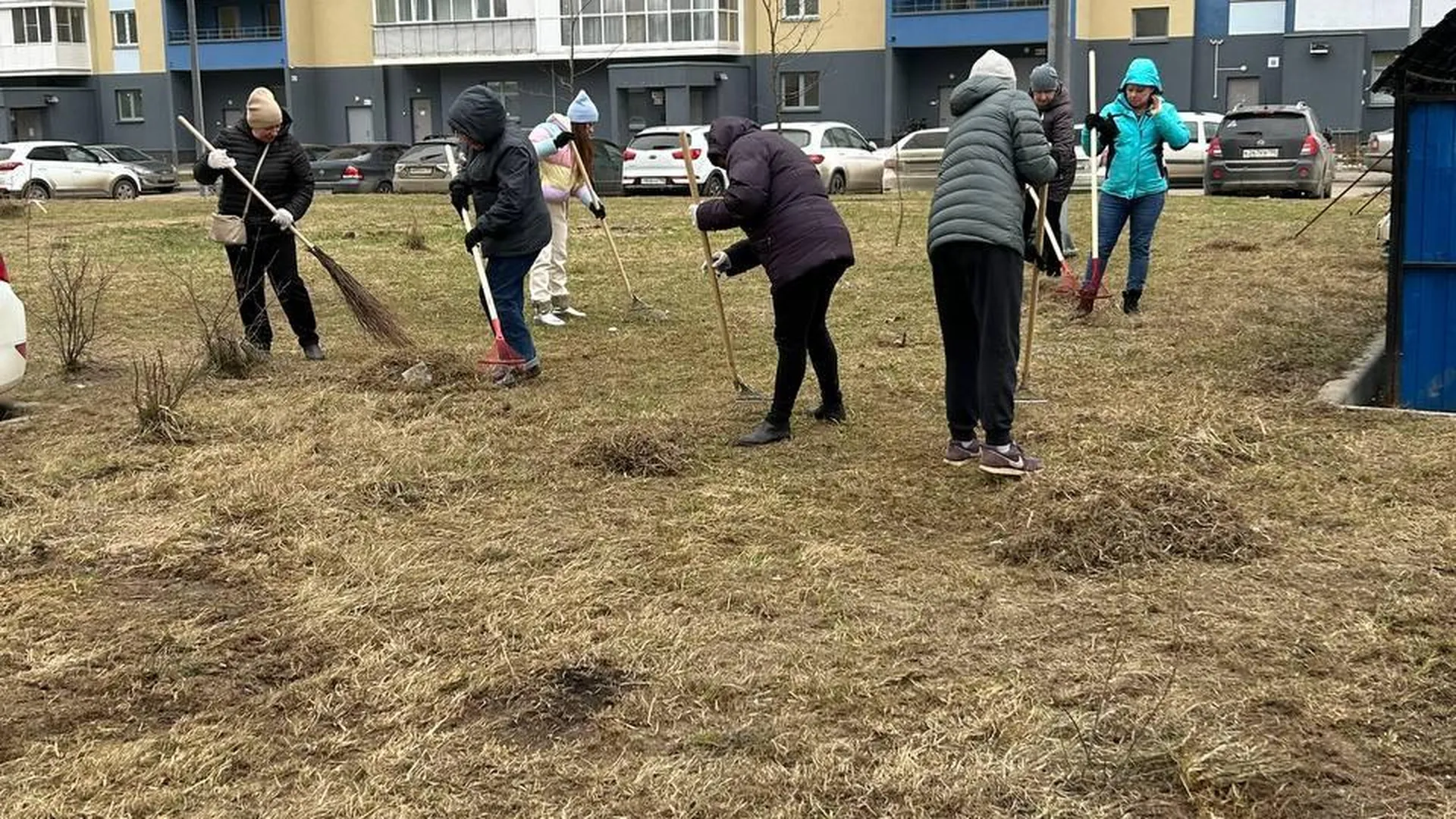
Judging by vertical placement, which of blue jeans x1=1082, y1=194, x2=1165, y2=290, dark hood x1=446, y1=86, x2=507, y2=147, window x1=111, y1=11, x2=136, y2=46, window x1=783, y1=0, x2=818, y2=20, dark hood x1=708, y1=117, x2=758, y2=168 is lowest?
blue jeans x1=1082, y1=194, x2=1165, y2=290

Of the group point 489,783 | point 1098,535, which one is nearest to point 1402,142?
point 1098,535

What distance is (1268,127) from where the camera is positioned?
72.7ft

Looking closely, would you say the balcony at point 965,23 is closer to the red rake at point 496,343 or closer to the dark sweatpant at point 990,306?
the red rake at point 496,343

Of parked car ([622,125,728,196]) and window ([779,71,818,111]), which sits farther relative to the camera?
window ([779,71,818,111])

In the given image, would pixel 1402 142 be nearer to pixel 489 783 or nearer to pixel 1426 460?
pixel 1426 460

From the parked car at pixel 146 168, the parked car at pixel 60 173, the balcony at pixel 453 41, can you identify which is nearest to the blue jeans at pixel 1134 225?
the parked car at pixel 60 173

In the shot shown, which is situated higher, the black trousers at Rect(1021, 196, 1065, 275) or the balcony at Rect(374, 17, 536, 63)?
the balcony at Rect(374, 17, 536, 63)

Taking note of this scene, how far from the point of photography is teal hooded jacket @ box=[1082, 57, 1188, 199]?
9305 mm

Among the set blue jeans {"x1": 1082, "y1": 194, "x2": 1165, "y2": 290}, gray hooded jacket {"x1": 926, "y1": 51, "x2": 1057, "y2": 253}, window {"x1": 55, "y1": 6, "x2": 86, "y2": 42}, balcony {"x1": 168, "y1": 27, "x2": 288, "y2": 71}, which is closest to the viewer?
gray hooded jacket {"x1": 926, "y1": 51, "x2": 1057, "y2": 253}

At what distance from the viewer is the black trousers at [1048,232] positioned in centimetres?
675

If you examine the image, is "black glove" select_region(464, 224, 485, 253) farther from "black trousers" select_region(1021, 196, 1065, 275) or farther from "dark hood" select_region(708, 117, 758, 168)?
"black trousers" select_region(1021, 196, 1065, 275)

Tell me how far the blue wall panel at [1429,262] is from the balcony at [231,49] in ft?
151

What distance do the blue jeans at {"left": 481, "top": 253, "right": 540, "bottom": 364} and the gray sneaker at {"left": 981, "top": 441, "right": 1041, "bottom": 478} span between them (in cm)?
302

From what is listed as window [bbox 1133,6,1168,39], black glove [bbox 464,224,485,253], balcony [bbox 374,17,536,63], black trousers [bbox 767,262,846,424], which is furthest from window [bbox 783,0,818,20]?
black trousers [bbox 767,262,846,424]
